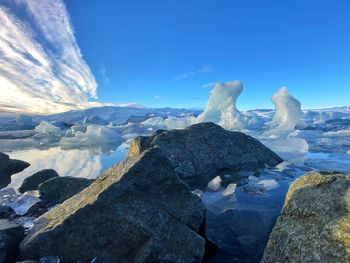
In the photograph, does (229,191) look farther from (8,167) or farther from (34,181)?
(8,167)

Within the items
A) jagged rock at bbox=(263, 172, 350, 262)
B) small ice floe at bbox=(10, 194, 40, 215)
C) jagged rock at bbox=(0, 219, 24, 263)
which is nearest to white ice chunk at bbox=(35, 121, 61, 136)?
small ice floe at bbox=(10, 194, 40, 215)

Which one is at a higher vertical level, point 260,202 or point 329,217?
point 329,217

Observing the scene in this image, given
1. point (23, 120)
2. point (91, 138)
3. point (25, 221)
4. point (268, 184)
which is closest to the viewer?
point (25, 221)

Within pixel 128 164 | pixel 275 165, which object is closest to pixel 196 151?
pixel 275 165

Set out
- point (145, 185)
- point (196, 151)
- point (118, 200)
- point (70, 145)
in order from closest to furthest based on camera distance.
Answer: point (118, 200) → point (145, 185) → point (196, 151) → point (70, 145)

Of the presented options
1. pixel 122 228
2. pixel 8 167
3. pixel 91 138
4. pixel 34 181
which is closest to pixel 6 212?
pixel 122 228

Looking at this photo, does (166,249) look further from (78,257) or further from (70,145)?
(70,145)

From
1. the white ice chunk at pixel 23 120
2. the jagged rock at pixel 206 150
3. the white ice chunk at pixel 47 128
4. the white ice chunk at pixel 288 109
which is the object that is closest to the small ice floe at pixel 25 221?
the jagged rock at pixel 206 150
